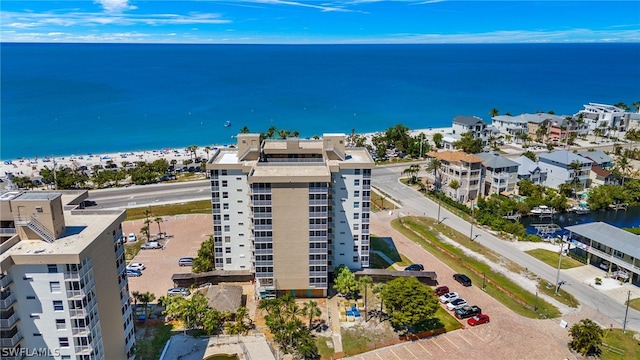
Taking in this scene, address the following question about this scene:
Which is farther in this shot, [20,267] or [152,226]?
[152,226]

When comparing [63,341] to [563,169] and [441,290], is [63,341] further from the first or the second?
[563,169]

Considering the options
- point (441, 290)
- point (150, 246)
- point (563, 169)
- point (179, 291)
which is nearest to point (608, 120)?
point (563, 169)

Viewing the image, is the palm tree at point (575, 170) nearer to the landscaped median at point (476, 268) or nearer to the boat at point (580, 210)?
the boat at point (580, 210)

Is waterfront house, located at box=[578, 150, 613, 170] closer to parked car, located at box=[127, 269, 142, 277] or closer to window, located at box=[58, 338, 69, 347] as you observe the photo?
parked car, located at box=[127, 269, 142, 277]

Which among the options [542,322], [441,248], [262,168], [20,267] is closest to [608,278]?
[542,322]

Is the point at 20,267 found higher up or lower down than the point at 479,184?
higher up

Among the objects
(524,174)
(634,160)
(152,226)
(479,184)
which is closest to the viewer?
(152,226)

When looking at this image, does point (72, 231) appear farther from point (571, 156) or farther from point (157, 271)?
point (571, 156)

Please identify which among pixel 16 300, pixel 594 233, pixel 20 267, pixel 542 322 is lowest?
pixel 542 322
